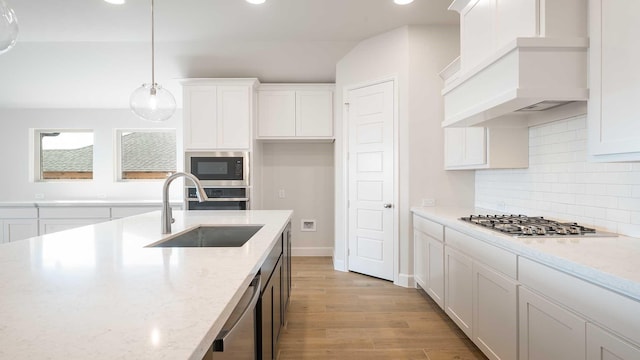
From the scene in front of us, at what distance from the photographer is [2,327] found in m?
0.66

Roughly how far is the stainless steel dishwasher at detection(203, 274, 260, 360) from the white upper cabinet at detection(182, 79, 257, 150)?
308cm

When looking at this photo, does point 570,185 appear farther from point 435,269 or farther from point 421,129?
point 421,129

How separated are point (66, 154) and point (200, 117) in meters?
2.64

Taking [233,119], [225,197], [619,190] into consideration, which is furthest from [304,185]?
[619,190]

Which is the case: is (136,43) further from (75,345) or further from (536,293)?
(536,293)

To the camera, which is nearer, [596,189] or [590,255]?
[590,255]

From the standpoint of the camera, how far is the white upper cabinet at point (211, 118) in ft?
13.5

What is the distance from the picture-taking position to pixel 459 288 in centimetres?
229

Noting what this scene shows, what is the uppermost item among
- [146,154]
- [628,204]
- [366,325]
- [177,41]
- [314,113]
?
[177,41]

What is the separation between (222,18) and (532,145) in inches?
114

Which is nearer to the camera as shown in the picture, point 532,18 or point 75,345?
point 75,345

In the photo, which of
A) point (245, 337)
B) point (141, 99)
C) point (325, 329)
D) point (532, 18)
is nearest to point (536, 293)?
point (245, 337)

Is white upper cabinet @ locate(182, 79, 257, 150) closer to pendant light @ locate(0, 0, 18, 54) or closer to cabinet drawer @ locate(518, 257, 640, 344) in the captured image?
pendant light @ locate(0, 0, 18, 54)

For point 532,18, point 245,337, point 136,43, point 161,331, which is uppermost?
point 136,43
